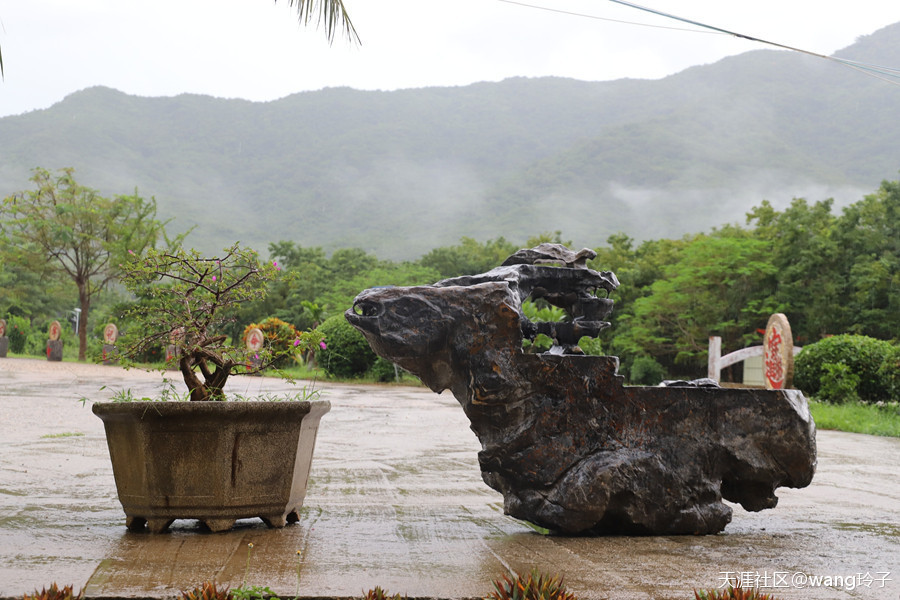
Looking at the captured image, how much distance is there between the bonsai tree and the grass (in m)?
9.27

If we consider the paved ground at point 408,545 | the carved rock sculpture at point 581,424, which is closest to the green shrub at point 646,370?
the paved ground at point 408,545

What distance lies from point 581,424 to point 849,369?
1100 cm

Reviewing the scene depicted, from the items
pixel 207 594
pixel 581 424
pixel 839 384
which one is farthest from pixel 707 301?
pixel 207 594

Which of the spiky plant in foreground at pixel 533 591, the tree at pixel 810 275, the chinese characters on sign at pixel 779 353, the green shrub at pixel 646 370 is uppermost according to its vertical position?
the tree at pixel 810 275

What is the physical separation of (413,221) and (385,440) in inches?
3483

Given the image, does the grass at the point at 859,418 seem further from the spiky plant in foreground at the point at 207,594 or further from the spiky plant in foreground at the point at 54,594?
the spiky plant in foreground at the point at 54,594

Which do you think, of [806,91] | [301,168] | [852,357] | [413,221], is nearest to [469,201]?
[413,221]

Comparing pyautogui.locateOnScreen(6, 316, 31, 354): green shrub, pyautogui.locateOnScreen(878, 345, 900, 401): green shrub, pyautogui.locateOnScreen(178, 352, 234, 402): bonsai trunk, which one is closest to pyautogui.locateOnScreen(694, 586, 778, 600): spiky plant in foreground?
pyautogui.locateOnScreen(178, 352, 234, 402): bonsai trunk

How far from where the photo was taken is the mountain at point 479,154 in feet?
291

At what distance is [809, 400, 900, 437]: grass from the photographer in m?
11.0

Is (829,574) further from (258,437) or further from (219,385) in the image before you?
(219,385)

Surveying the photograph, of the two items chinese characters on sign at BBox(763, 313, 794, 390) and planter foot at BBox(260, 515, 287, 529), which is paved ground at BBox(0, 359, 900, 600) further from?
chinese characters on sign at BBox(763, 313, 794, 390)

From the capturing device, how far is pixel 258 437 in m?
3.46

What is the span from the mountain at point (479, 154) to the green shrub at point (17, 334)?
150ft
